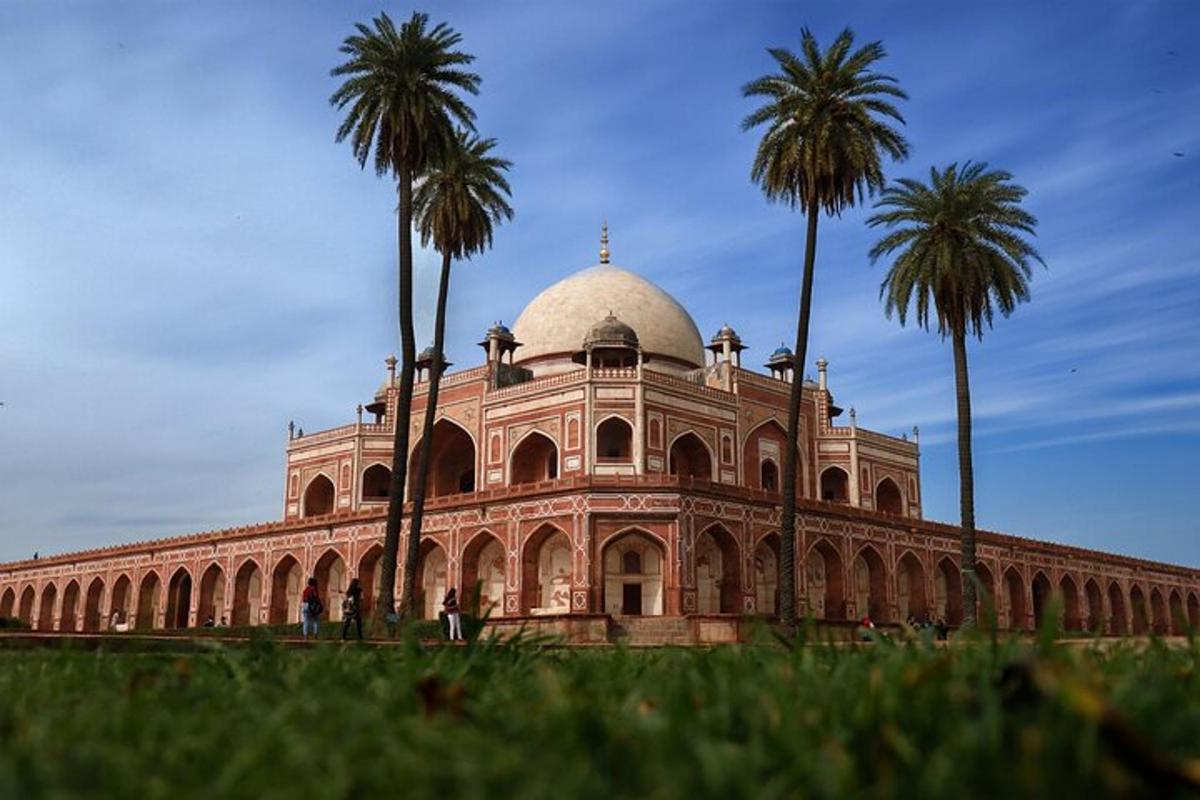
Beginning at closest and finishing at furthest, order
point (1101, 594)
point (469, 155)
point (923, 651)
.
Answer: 1. point (923, 651)
2. point (469, 155)
3. point (1101, 594)

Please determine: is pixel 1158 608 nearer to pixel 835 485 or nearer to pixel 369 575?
pixel 835 485

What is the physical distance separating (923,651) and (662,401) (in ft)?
116

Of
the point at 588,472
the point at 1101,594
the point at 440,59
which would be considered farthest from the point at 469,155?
the point at 1101,594

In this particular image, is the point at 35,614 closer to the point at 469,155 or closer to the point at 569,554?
the point at 569,554

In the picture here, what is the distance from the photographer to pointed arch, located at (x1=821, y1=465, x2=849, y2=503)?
153 feet

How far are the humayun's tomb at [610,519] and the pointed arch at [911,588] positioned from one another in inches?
4.7

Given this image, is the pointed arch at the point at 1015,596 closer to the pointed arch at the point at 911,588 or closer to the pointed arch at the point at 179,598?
the pointed arch at the point at 911,588

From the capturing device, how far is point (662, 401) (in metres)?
39.0

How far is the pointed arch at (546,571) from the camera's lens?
3481cm

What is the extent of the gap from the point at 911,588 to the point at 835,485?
23.1 feet

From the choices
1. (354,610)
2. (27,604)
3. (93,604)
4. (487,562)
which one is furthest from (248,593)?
(354,610)

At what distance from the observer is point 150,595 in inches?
1951

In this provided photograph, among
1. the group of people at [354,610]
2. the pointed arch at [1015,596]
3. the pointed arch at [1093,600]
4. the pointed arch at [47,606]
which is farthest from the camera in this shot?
the pointed arch at [47,606]

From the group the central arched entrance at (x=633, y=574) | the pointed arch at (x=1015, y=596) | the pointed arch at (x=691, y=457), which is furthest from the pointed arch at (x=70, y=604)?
the pointed arch at (x=1015, y=596)
